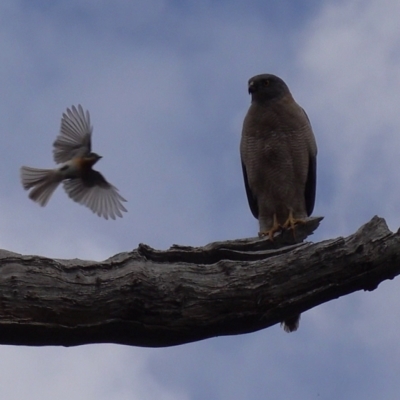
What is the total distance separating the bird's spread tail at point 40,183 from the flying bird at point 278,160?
2.13 m

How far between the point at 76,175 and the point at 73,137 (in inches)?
12.6

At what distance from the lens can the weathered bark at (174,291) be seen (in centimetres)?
457

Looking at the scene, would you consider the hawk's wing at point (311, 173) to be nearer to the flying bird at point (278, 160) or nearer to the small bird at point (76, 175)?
the flying bird at point (278, 160)

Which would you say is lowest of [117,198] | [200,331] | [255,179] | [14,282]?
[200,331]

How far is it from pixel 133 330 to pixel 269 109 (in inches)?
163

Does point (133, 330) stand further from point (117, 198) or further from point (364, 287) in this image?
point (117, 198)

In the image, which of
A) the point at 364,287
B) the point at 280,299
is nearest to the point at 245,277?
the point at 280,299

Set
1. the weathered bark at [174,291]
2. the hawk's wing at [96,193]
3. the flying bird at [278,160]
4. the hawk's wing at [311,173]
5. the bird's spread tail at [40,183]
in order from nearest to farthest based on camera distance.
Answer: the weathered bark at [174,291]
the bird's spread tail at [40,183]
the hawk's wing at [96,193]
the flying bird at [278,160]
the hawk's wing at [311,173]

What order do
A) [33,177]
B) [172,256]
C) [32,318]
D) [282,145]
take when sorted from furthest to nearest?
[282,145], [33,177], [172,256], [32,318]

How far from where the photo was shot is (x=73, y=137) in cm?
704

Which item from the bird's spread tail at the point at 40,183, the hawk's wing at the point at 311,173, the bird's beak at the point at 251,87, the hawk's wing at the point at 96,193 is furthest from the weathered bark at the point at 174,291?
the bird's beak at the point at 251,87

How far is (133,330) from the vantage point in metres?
4.62

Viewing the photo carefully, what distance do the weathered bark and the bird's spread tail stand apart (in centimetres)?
203

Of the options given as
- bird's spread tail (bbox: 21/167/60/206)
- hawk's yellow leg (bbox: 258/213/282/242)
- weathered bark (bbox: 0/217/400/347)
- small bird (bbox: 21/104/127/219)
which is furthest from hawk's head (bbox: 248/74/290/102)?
weathered bark (bbox: 0/217/400/347)
